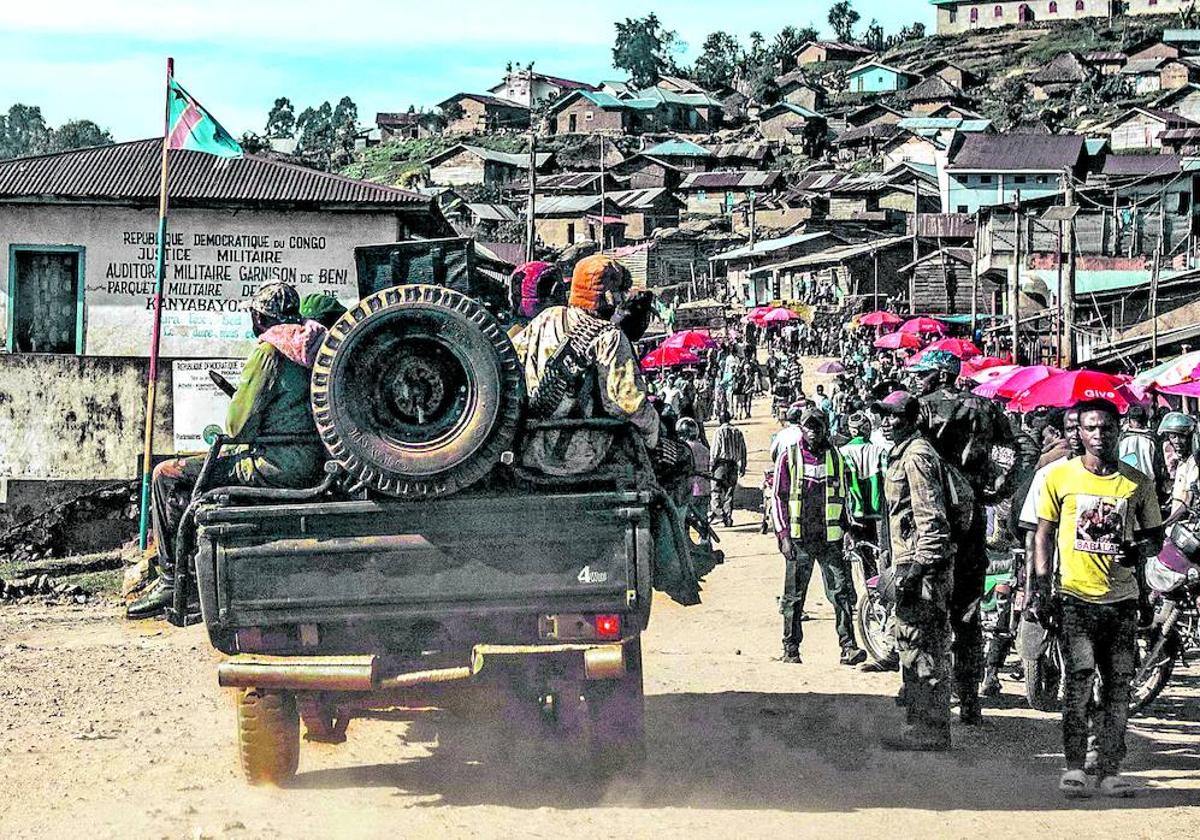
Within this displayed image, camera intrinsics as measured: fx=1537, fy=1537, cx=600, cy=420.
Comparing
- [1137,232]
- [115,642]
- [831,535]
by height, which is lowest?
[115,642]

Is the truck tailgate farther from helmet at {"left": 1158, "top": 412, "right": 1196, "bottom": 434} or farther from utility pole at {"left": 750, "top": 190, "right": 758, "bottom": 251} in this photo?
utility pole at {"left": 750, "top": 190, "right": 758, "bottom": 251}

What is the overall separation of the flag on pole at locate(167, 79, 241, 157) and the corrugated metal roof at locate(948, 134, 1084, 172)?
63073 mm

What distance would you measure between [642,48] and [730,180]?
8744 centimetres

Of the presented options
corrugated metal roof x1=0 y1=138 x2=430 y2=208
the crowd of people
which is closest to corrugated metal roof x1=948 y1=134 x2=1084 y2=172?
corrugated metal roof x1=0 y1=138 x2=430 y2=208

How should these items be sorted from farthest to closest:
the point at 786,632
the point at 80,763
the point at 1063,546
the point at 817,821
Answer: the point at 786,632 → the point at 80,763 → the point at 1063,546 → the point at 817,821

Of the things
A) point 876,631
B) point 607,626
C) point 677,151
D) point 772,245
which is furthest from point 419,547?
point 677,151

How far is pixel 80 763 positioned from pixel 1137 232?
49.4 m

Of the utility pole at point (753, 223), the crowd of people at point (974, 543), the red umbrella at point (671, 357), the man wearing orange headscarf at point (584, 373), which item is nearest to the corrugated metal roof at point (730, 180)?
the utility pole at point (753, 223)

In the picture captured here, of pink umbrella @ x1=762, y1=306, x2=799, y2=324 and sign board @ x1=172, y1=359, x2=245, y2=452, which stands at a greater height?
pink umbrella @ x1=762, y1=306, x2=799, y2=324

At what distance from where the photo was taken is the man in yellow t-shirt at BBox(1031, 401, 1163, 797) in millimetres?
7227

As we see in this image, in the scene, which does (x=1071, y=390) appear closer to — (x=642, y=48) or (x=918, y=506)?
(x=918, y=506)

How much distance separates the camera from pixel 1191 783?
7.44 metres

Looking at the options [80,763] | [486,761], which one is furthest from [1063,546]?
[80,763]

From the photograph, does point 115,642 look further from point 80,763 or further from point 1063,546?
point 1063,546
